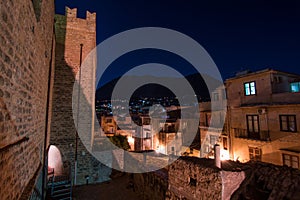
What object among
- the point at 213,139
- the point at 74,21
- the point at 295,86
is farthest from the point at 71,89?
the point at 295,86

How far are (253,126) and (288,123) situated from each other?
90.3 inches

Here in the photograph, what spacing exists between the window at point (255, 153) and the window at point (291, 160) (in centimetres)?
148

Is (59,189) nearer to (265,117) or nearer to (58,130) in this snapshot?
(58,130)

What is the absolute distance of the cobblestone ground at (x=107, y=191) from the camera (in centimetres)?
930

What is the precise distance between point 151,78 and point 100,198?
8202 cm

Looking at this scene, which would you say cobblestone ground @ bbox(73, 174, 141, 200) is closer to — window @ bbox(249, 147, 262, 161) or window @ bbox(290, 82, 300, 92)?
window @ bbox(249, 147, 262, 161)

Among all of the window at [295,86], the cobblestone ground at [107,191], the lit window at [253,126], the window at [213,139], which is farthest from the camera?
the window at [213,139]

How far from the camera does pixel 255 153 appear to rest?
12.4 metres

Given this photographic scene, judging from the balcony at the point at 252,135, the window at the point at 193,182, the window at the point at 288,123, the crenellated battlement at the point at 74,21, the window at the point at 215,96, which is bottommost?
the window at the point at 193,182

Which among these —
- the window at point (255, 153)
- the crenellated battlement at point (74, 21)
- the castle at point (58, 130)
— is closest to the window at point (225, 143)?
the castle at point (58, 130)

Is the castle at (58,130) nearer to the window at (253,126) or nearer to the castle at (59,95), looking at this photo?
the castle at (59,95)

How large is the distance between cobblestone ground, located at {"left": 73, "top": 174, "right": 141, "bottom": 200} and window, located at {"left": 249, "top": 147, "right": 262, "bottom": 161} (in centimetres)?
883

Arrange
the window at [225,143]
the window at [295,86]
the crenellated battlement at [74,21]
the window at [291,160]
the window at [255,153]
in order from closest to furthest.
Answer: the window at [291,160]
the crenellated battlement at [74,21]
the window at [295,86]
the window at [255,153]
the window at [225,143]

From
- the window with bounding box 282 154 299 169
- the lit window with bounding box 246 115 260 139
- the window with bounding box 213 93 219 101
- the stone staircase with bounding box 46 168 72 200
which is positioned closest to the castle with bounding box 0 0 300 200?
the window with bounding box 282 154 299 169
